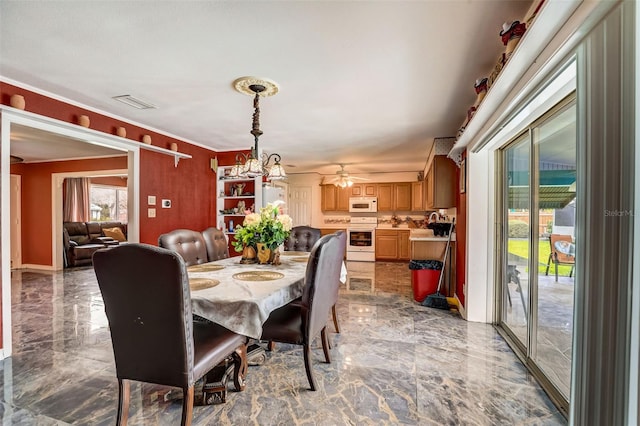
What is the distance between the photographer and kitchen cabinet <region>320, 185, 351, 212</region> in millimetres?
7844

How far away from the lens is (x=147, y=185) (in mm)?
3865

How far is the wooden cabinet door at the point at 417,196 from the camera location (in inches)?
287

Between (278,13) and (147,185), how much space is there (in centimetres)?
316

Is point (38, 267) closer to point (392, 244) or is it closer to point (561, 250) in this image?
point (392, 244)

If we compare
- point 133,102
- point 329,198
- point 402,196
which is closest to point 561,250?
point 133,102

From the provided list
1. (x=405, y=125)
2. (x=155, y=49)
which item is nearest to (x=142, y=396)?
(x=155, y=49)

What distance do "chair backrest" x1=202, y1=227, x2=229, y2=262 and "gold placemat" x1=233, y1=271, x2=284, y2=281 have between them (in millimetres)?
985

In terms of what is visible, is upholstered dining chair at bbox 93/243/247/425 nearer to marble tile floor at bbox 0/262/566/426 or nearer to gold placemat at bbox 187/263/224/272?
marble tile floor at bbox 0/262/566/426

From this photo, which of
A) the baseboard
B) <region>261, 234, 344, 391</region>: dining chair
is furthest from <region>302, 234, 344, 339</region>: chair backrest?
the baseboard

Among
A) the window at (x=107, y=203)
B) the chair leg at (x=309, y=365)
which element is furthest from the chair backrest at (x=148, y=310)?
the window at (x=107, y=203)

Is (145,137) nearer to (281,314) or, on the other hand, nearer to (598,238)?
(281,314)

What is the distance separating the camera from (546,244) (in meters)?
2.01

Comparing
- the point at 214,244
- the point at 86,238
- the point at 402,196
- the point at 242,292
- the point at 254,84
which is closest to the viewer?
the point at 242,292

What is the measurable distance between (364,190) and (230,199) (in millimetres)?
3752
